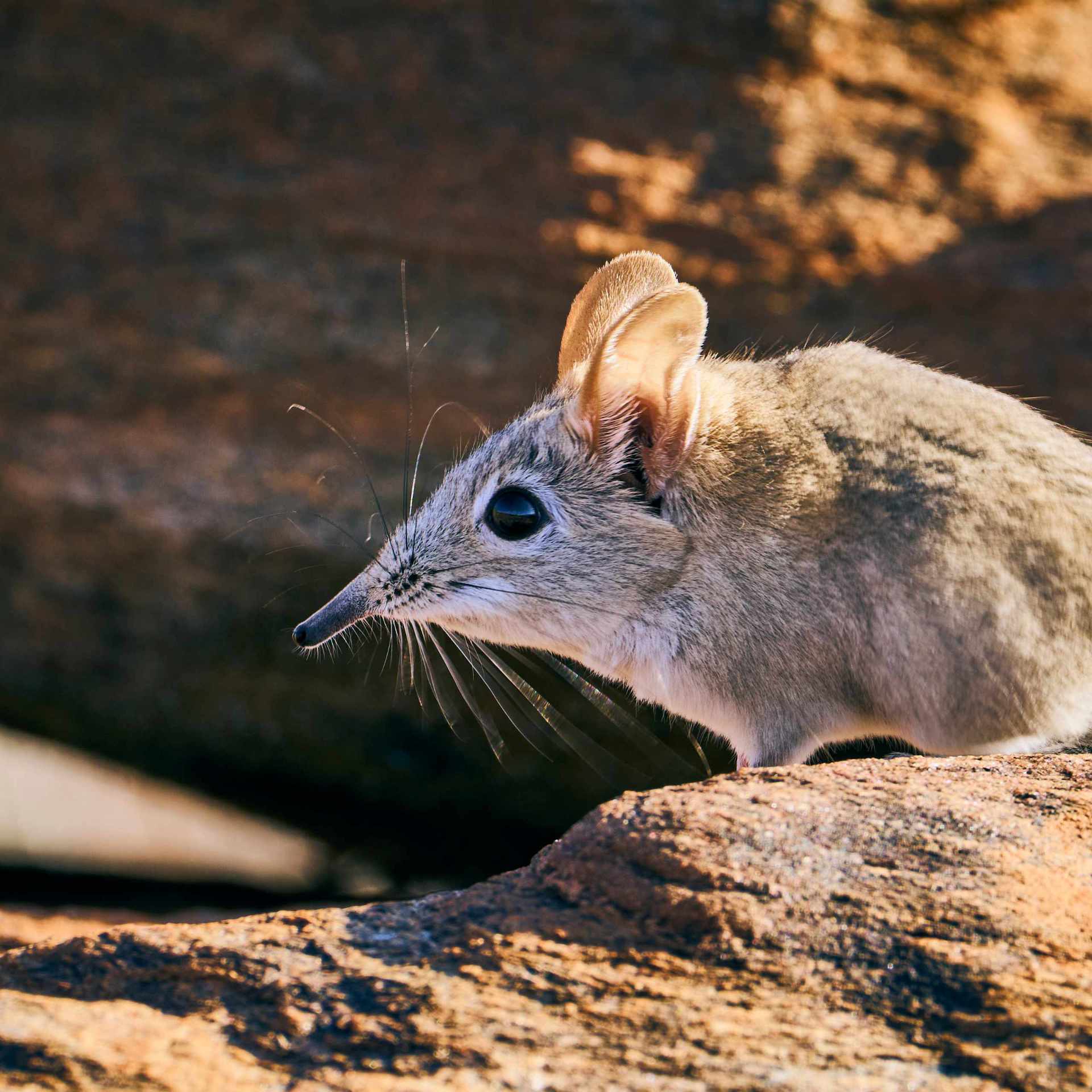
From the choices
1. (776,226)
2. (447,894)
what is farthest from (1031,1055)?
(776,226)

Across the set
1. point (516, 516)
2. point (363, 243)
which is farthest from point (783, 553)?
point (363, 243)

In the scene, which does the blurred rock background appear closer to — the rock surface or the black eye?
the black eye

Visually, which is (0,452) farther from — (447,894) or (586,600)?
(447,894)

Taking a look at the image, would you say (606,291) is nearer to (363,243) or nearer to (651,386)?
(651,386)

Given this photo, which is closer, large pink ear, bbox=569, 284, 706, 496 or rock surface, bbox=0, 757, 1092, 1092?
rock surface, bbox=0, 757, 1092, 1092

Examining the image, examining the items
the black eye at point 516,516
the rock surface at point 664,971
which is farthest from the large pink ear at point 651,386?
the rock surface at point 664,971

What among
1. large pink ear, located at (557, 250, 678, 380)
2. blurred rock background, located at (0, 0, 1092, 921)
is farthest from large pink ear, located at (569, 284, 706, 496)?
blurred rock background, located at (0, 0, 1092, 921)
